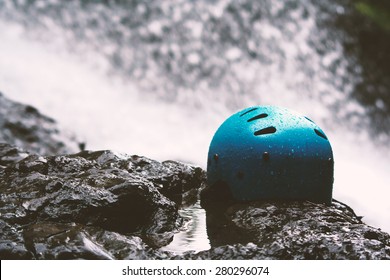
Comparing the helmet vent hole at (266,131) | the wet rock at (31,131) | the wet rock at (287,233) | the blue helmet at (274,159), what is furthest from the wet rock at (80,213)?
the wet rock at (31,131)

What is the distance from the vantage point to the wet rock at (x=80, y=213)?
343cm

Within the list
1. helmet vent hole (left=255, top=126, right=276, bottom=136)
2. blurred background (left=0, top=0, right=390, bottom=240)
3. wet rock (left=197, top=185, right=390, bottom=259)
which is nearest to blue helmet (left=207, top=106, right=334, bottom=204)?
helmet vent hole (left=255, top=126, right=276, bottom=136)

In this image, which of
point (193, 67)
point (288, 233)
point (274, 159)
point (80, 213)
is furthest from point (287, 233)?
point (193, 67)

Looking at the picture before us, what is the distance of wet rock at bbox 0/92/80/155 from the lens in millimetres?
9133

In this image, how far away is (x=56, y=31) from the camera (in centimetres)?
1639

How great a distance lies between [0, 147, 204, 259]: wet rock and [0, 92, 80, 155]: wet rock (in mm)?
4368

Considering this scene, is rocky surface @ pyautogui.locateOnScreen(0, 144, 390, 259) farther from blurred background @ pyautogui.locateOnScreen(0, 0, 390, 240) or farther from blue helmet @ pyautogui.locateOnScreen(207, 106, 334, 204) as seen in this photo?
blurred background @ pyautogui.locateOnScreen(0, 0, 390, 240)

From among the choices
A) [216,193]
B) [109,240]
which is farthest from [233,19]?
[109,240]

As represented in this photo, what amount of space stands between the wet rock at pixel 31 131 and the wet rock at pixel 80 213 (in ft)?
14.3

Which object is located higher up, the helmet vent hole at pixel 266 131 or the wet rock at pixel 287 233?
the helmet vent hole at pixel 266 131

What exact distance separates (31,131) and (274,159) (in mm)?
5926

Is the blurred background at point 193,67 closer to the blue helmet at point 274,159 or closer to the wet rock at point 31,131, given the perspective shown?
the wet rock at point 31,131

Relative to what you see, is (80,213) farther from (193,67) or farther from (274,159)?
(193,67)

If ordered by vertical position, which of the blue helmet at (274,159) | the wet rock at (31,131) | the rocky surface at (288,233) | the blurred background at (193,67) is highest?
the blurred background at (193,67)
